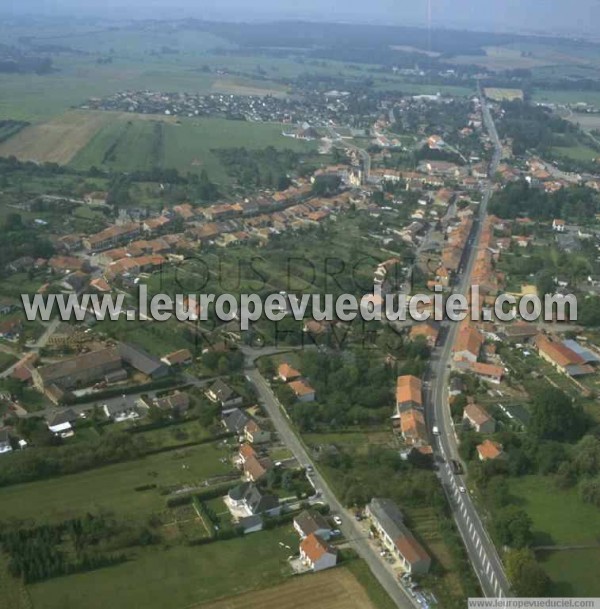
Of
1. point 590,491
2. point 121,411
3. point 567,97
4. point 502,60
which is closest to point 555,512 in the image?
point 590,491

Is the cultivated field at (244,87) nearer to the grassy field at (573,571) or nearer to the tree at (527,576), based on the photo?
the grassy field at (573,571)

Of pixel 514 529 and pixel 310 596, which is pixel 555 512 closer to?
pixel 514 529

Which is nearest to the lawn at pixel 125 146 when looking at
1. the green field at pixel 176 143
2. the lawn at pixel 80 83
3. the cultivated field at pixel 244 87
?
the green field at pixel 176 143

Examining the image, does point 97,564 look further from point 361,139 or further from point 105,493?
point 361,139

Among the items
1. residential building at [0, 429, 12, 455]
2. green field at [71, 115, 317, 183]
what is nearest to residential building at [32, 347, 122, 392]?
residential building at [0, 429, 12, 455]

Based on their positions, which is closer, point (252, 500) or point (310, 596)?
point (310, 596)

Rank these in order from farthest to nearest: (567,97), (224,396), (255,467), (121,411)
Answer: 1. (567,97)
2. (224,396)
3. (121,411)
4. (255,467)

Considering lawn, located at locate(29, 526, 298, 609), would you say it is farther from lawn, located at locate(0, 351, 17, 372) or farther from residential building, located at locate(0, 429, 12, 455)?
lawn, located at locate(0, 351, 17, 372)
